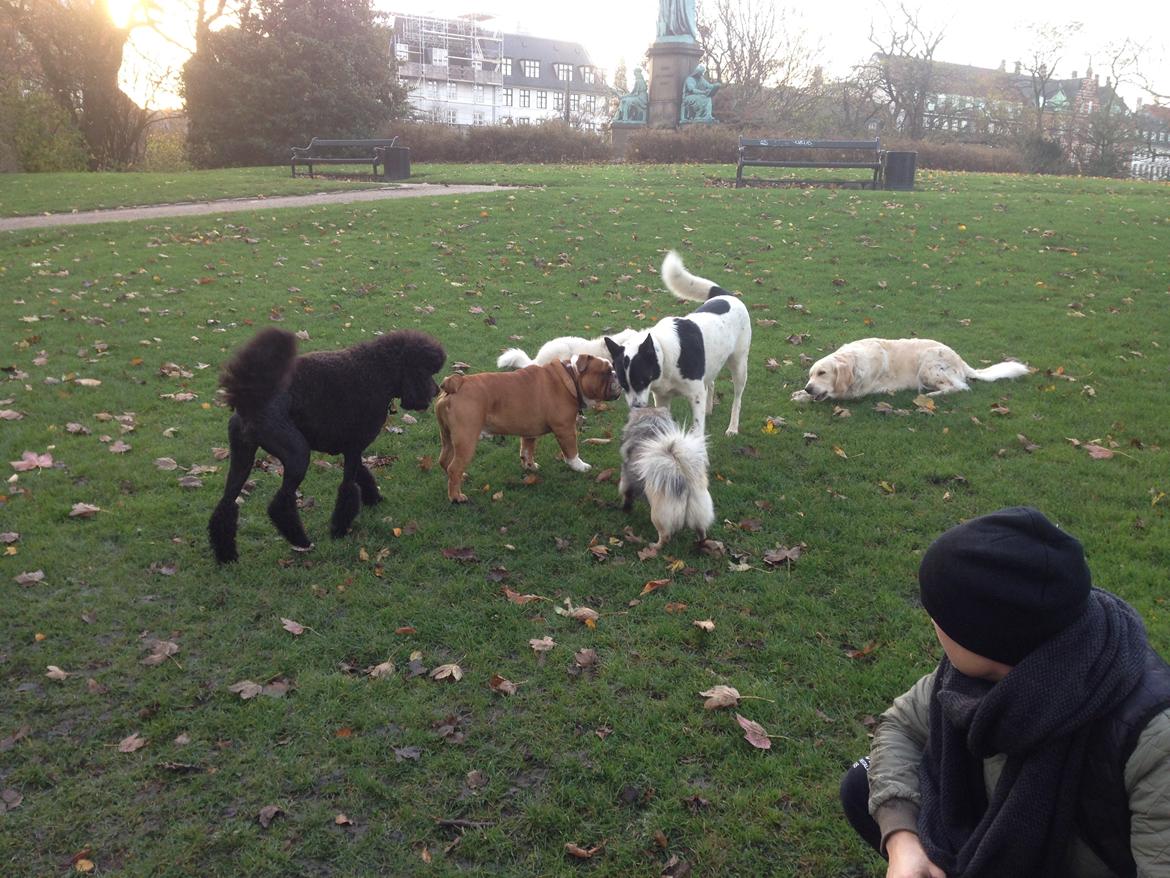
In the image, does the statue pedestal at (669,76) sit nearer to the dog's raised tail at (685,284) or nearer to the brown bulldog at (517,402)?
the dog's raised tail at (685,284)

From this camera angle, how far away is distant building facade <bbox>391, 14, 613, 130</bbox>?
96.4 m

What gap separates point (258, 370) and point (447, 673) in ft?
6.82

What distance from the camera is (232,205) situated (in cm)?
1853

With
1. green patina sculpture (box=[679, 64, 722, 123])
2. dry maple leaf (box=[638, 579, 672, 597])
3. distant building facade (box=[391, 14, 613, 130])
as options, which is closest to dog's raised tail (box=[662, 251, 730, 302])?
dry maple leaf (box=[638, 579, 672, 597])

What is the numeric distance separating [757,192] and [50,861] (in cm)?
2018

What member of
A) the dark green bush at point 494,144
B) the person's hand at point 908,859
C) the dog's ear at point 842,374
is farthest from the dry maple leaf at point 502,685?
the dark green bush at point 494,144

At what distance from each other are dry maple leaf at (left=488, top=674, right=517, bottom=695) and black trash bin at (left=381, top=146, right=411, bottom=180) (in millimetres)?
22629

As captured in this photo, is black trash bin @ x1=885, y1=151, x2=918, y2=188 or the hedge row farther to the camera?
the hedge row

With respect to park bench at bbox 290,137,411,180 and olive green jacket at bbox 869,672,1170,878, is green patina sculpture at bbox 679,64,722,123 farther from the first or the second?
olive green jacket at bbox 869,672,1170,878

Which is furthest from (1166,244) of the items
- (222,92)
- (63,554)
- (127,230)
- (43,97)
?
(43,97)

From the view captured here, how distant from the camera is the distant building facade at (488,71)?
96.4 meters

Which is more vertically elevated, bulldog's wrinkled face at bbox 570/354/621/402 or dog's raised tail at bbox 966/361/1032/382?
bulldog's wrinkled face at bbox 570/354/621/402

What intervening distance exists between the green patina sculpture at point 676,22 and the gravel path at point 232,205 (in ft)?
51.4

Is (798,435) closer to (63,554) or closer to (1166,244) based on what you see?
(63,554)
